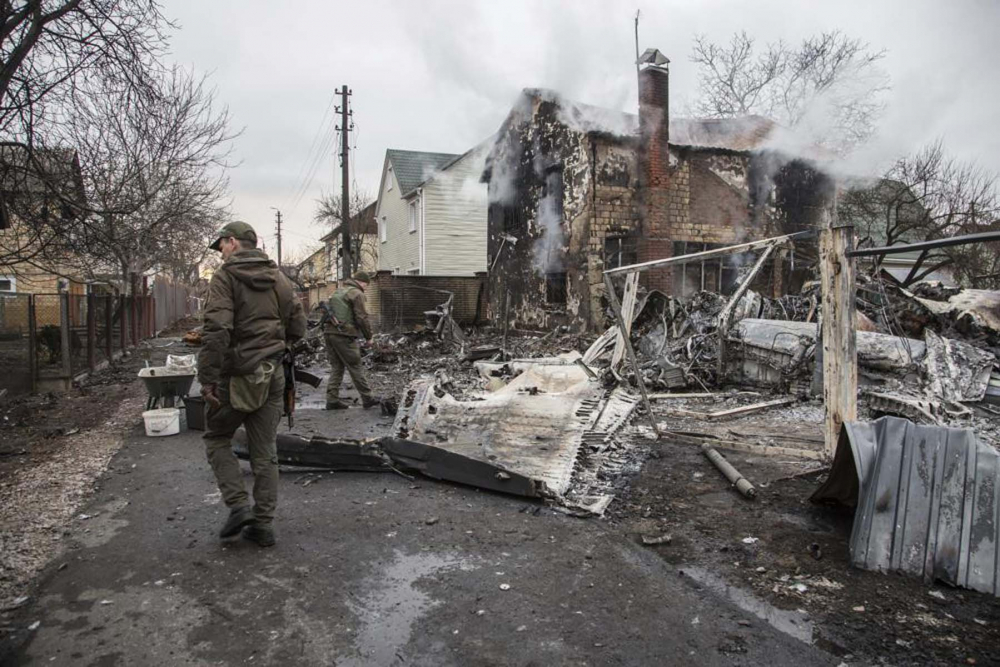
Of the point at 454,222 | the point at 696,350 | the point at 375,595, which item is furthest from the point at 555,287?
the point at 375,595

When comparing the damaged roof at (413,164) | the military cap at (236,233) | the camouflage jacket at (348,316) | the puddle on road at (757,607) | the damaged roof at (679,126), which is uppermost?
the damaged roof at (413,164)

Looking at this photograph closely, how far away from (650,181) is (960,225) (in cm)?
925

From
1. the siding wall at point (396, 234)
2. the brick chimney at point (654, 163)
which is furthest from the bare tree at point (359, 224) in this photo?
the brick chimney at point (654, 163)

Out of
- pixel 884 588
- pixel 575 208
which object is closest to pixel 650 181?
pixel 575 208

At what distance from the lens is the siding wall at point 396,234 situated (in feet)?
83.6

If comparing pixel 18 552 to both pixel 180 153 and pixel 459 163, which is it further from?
pixel 459 163

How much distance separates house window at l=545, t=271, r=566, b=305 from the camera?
1506 centimetres

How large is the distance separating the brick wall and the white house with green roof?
433 cm

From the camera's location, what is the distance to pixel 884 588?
9.64 feet

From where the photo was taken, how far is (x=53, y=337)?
9.39 m

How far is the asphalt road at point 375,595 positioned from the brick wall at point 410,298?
552 inches

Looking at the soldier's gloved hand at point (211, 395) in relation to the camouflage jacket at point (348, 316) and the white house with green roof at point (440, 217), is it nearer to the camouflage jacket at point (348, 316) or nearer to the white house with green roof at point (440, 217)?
the camouflage jacket at point (348, 316)

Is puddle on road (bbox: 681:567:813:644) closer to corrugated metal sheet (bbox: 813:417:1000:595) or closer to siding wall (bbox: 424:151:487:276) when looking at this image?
corrugated metal sheet (bbox: 813:417:1000:595)

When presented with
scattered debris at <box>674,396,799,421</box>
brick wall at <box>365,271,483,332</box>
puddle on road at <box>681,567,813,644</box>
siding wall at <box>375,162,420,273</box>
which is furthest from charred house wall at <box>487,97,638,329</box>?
puddle on road at <box>681,567,813,644</box>
